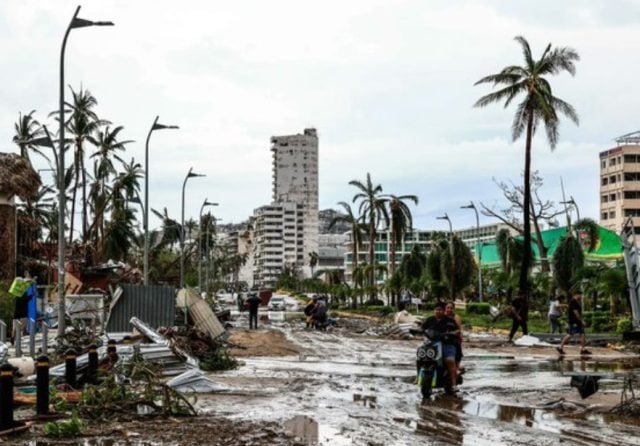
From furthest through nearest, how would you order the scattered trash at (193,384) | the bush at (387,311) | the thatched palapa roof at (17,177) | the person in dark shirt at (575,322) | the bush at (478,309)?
1. the bush at (387,311)
2. the bush at (478,309)
3. the thatched palapa roof at (17,177)
4. the person in dark shirt at (575,322)
5. the scattered trash at (193,384)

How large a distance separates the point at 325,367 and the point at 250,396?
673cm

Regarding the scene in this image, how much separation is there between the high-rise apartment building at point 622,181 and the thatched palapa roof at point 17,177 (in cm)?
9896

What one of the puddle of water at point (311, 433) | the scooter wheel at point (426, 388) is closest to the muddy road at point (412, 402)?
the puddle of water at point (311, 433)

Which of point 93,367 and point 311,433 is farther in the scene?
point 93,367

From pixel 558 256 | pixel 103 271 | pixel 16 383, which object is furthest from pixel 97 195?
pixel 16 383

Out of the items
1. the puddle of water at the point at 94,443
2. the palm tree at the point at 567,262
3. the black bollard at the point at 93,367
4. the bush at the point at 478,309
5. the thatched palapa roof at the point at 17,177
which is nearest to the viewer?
the puddle of water at the point at 94,443

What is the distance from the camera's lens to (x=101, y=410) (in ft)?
39.5

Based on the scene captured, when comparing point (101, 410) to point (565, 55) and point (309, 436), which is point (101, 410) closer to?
point (309, 436)

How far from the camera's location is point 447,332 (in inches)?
606

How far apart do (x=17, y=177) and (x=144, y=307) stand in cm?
1664

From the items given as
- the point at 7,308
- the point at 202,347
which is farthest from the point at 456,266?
the point at 202,347

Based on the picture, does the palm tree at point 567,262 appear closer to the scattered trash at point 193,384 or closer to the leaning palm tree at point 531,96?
the leaning palm tree at point 531,96

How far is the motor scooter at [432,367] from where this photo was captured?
48.8ft

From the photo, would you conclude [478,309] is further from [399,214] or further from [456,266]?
[399,214]
